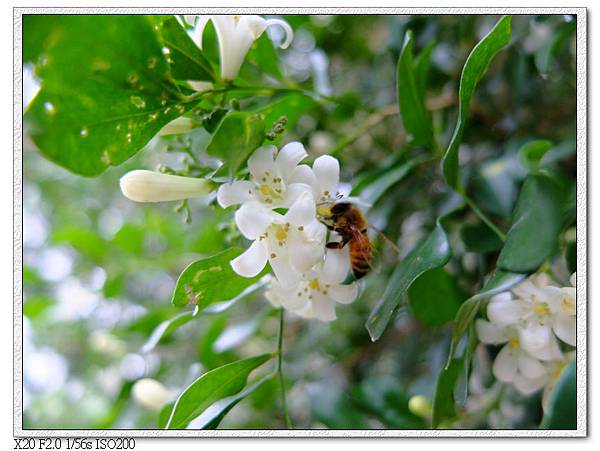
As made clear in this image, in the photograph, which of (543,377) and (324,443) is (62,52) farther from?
(543,377)

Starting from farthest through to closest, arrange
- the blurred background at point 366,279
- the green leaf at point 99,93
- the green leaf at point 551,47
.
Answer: the blurred background at point 366,279 < the green leaf at point 551,47 < the green leaf at point 99,93

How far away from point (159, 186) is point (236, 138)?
103mm

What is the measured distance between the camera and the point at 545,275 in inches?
30.7

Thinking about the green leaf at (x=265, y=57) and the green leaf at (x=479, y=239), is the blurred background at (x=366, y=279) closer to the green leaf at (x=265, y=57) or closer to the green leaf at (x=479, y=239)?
the green leaf at (x=479, y=239)

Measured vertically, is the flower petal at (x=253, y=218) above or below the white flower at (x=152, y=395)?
above

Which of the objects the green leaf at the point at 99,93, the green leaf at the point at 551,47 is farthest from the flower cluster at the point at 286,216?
the green leaf at the point at 551,47

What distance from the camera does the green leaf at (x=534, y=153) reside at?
2.69 ft

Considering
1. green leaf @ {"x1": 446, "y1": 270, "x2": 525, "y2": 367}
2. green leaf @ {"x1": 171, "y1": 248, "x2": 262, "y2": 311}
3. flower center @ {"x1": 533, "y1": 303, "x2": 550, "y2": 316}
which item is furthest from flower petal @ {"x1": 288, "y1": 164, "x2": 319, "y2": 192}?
flower center @ {"x1": 533, "y1": 303, "x2": 550, "y2": 316}

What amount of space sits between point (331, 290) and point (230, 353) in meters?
0.50

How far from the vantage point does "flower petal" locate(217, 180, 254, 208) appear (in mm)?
623

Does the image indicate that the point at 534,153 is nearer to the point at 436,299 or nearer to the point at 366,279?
the point at 436,299

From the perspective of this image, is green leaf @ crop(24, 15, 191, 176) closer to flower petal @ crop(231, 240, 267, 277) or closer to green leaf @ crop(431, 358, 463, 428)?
flower petal @ crop(231, 240, 267, 277)

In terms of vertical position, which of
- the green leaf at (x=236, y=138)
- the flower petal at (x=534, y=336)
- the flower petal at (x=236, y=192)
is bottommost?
the flower petal at (x=534, y=336)

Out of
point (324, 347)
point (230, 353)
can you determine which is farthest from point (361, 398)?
point (324, 347)
